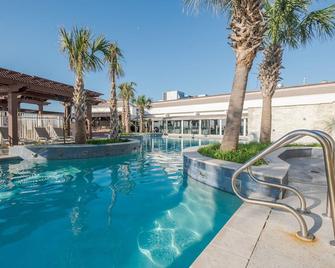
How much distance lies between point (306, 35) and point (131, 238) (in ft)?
41.5

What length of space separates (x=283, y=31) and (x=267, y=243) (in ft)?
38.6

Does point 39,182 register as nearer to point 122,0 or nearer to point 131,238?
point 131,238

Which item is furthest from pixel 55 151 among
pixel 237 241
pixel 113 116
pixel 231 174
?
pixel 237 241

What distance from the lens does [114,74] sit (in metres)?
15.1

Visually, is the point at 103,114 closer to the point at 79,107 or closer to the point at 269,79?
the point at 79,107

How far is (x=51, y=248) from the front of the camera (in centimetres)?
327

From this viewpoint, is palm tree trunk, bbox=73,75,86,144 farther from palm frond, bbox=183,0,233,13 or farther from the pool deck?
the pool deck

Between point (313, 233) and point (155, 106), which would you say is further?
point (155, 106)

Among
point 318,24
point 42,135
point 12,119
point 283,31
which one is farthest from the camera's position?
point 42,135

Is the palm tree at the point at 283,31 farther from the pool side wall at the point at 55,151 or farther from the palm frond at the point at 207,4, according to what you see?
the pool side wall at the point at 55,151

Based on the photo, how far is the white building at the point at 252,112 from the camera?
1669 centimetres

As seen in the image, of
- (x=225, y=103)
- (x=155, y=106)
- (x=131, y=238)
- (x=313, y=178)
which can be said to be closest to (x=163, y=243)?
(x=131, y=238)

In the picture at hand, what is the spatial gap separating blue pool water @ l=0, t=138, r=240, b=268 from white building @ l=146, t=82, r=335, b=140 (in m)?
14.1


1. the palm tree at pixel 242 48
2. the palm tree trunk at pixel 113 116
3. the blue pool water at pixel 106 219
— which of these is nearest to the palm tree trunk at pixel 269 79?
the palm tree at pixel 242 48
